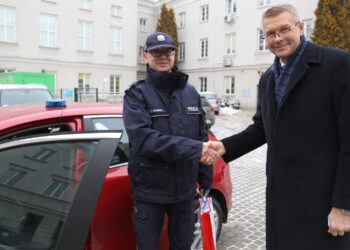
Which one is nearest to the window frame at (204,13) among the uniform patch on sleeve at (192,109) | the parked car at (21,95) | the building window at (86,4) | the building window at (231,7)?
the building window at (231,7)

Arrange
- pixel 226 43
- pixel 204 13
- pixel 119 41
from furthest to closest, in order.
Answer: pixel 204 13
pixel 119 41
pixel 226 43

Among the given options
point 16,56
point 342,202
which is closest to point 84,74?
point 16,56

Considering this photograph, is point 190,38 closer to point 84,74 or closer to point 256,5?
point 256,5

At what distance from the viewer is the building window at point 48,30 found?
92.2ft

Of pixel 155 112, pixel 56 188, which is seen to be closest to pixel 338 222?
pixel 155 112

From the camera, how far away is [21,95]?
347 inches

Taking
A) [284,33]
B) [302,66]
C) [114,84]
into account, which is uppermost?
[114,84]

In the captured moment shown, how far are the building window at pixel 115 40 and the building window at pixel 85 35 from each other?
2.24 m

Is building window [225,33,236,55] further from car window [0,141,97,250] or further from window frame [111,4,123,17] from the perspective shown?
car window [0,141,97,250]

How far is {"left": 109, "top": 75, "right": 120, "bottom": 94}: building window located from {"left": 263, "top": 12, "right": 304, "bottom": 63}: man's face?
106 feet

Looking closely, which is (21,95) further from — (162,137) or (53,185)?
(53,185)

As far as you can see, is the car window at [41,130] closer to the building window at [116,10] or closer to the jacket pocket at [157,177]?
the jacket pocket at [157,177]

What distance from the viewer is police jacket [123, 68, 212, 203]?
7.80ft

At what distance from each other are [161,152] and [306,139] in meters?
0.87
